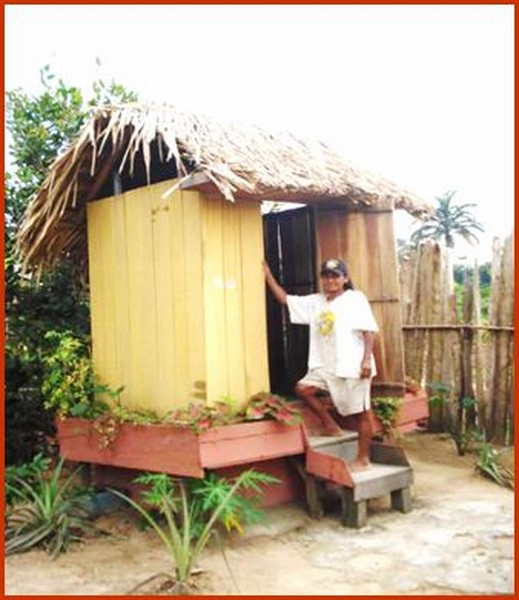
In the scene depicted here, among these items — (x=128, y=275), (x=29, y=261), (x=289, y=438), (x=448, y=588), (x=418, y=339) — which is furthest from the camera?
(x=418, y=339)

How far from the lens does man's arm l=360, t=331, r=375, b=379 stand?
5.32 metres

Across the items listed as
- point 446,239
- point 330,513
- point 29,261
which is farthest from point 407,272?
point 446,239

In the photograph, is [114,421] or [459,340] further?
[459,340]

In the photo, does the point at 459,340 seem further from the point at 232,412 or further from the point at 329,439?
the point at 232,412

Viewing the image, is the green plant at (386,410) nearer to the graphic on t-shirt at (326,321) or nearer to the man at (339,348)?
the man at (339,348)

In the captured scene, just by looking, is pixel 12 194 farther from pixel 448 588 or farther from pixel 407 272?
pixel 448 588

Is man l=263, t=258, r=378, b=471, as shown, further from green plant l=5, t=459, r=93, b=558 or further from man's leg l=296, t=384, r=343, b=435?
green plant l=5, t=459, r=93, b=558

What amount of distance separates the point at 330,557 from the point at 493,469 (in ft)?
7.78

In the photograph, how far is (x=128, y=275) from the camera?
5.82 m

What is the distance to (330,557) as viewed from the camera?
453 cm

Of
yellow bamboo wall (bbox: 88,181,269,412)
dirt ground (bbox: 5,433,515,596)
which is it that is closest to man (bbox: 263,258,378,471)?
yellow bamboo wall (bbox: 88,181,269,412)

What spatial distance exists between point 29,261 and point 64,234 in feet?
1.43

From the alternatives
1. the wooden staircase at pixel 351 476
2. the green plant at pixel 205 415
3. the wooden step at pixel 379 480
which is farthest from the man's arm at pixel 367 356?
the green plant at pixel 205 415

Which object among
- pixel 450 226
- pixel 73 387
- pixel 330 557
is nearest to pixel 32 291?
pixel 73 387
